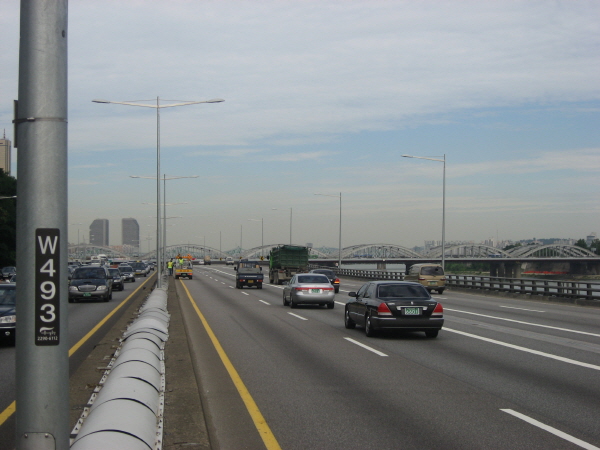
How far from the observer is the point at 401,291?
59.7 ft

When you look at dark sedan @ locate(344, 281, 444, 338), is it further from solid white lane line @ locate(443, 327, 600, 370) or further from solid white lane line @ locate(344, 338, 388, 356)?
solid white lane line @ locate(443, 327, 600, 370)

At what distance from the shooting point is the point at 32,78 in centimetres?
391

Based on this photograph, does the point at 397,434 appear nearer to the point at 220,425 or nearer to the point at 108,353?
the point at 220,425

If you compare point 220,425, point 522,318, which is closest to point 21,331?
point 220,425

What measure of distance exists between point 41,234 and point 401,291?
15039 millimetres

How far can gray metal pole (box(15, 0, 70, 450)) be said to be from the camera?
12.5 feet

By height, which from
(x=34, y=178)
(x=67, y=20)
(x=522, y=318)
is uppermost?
(x=67, y=20)

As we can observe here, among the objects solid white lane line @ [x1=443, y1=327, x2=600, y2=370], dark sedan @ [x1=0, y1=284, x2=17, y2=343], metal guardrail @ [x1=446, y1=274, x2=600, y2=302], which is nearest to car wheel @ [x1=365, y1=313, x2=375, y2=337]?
solid white lane line @ [x1=443, y1=327, x2=600, y2=370]

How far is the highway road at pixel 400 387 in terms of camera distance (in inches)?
301

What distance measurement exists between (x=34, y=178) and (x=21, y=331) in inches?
33.6

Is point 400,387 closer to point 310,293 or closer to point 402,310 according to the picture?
point 402,310

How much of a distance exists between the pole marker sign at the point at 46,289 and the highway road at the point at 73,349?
404cm

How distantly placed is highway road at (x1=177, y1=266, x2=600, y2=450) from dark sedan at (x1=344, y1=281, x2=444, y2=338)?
0.42 m

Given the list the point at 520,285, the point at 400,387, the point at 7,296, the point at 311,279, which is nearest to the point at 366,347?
the point at 400,387
